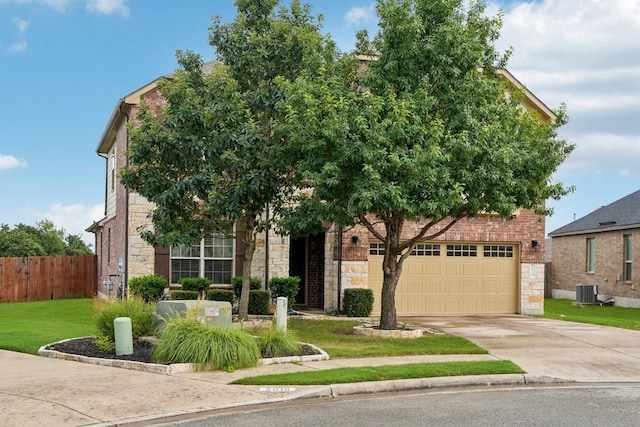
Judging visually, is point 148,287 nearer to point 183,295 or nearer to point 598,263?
point 183,295

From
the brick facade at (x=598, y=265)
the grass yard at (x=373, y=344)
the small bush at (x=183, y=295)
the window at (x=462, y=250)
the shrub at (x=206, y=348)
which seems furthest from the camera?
the brick facade at (x=598, y=265)

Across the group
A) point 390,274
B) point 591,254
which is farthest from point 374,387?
point 591,254

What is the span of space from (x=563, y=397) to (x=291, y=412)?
4.07 metres

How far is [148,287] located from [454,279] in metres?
9.72

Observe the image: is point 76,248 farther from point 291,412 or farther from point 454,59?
point 291,412

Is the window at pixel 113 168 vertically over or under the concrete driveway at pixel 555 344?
over

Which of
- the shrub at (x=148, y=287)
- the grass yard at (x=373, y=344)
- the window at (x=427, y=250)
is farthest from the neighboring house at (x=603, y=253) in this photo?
the shrub at (x=148, y=287)

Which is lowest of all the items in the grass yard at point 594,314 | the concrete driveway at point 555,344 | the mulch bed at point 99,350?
the grass yard at point 594,314

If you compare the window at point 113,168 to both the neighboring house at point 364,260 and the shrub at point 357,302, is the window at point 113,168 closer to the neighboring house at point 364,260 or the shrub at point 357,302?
the neighboring house at point 364,260

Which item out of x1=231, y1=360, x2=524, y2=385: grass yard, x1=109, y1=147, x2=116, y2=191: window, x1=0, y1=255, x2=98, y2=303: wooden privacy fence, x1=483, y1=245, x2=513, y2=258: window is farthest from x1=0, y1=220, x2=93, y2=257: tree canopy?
x1=231, y1=360, x2=524, y2=385: grass yard

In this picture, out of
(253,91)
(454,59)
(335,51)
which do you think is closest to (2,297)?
(253,91)

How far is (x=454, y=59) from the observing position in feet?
51.2

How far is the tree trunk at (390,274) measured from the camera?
55.6 ft

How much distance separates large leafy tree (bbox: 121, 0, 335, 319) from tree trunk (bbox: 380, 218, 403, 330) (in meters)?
2.72
